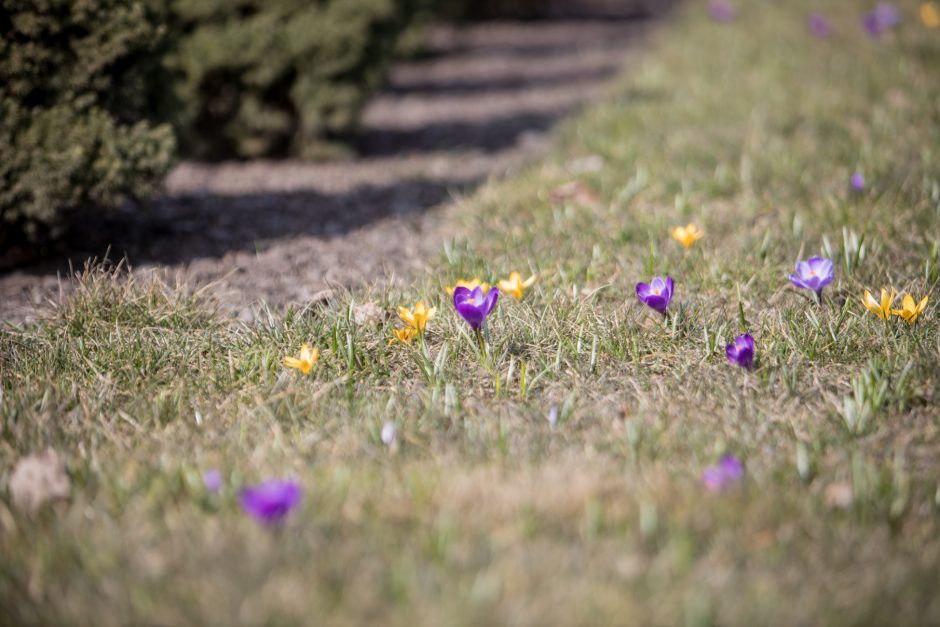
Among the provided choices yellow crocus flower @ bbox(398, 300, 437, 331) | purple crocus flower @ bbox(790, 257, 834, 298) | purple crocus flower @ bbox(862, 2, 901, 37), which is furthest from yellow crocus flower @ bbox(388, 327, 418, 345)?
purple crocus flower @ bbox(862, 2, 901, 37)

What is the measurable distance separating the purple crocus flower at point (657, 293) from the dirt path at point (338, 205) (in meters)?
1.15

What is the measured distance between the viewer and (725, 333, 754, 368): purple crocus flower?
2.37 meters

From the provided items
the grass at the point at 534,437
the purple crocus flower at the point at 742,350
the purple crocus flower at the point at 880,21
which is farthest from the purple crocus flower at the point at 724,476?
the purple crocus flower at the point at 880,21

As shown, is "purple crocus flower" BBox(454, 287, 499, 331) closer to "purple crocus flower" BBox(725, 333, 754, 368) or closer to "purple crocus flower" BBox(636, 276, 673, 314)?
"purple crocus flower" BBox(636, 276, 673, 314)

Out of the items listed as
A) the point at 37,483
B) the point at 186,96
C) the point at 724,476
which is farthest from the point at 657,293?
the point at 186,96

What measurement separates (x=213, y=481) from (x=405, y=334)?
894 mm

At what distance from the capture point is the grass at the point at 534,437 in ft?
5.09

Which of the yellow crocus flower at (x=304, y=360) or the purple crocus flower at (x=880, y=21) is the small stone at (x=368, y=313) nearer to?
the yellow crocus flower at (x=304, y=360)

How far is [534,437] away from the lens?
85.7 inches

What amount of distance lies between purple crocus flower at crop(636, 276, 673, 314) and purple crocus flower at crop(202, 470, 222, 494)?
1.37 metres

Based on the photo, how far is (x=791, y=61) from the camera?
6914 mm

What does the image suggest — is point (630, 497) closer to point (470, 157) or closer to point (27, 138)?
point (27, 138)

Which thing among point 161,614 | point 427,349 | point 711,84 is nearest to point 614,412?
point 427,349

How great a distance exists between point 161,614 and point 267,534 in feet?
0.84
